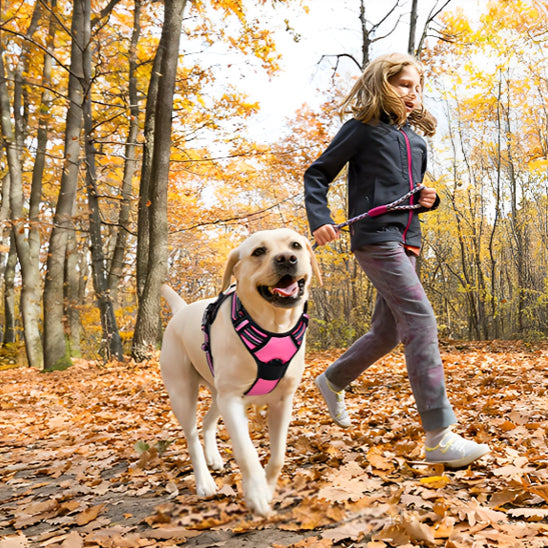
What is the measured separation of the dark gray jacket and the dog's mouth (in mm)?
787

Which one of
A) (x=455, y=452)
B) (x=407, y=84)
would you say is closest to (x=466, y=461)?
(x=455, y=452)

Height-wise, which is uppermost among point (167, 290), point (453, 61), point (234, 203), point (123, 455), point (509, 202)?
point (453, 61)

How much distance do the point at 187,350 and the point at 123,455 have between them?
166 cm

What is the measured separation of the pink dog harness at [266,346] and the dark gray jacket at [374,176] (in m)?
0.82

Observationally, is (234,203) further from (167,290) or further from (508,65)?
(167,290)

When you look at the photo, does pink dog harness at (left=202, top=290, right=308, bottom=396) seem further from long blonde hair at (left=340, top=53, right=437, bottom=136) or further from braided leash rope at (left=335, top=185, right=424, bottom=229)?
long blonde hair at (left=340, top=53, right=437, bottom=136)

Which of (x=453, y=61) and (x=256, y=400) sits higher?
(x=453, y=61)

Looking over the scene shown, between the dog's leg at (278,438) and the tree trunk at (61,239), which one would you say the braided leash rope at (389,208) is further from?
A: the tree trunk at (61,239)

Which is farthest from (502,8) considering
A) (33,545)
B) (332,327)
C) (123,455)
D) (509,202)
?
(33,545)

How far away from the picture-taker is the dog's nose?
2.15m

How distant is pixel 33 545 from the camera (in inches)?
93.4

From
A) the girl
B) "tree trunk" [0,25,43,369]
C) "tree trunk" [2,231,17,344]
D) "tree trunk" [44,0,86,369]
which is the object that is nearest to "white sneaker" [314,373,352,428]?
the girl

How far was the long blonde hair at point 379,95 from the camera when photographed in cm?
294

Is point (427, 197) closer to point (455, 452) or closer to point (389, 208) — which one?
point (389, 208)
